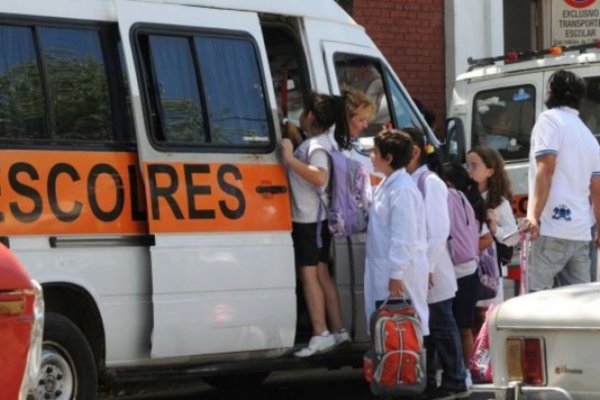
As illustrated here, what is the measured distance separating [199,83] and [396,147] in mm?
1283

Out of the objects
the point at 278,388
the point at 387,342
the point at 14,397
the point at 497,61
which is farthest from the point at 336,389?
the point at 14,397

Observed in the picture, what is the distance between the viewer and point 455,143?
35.0 feet

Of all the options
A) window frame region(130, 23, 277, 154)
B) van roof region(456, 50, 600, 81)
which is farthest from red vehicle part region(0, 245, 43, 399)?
van roof region(456, 50, 600, 81)

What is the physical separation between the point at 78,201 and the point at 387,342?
6.69 ft

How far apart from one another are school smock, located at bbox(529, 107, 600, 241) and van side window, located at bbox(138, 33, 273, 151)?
1765 millimetres

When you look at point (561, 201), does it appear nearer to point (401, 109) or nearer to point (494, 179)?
point (494, 179)

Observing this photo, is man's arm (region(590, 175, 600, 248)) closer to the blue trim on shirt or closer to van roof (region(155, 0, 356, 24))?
the blue trim on shirt

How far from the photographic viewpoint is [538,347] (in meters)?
6.43

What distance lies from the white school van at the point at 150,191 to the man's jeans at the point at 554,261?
119 centimetres

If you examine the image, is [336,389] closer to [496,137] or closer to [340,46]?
[340,46]

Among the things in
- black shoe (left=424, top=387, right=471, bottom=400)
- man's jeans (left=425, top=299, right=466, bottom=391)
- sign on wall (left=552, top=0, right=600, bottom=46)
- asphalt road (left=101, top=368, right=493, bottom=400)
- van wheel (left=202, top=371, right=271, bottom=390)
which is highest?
sign on wall (left=552, top=0, right=600, bottom=46)

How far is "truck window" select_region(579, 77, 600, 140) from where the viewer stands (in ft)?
43.7

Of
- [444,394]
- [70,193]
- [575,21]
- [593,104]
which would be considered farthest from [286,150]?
[575,21]

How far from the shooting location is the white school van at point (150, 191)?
7.92 meters
